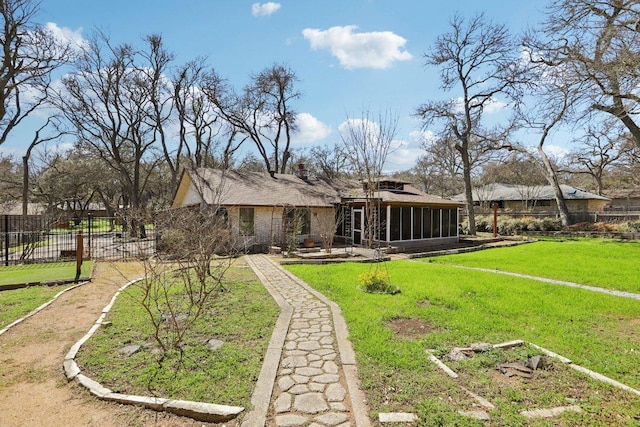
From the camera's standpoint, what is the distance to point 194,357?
439 cm

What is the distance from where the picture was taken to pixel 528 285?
8.54m

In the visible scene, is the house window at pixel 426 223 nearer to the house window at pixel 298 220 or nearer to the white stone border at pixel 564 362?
the house window at pixel 298 220

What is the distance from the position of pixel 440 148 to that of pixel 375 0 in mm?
29036

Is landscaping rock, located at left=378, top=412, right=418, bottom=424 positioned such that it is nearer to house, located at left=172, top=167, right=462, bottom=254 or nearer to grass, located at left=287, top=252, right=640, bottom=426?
grass, located at left=287, top=252, right=640, bottom=426

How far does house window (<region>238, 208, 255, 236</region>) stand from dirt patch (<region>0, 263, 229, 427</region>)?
923cm

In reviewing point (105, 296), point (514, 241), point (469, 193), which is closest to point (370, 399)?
point (105, 296)

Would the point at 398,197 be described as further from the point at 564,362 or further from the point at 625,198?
the point at 625,198

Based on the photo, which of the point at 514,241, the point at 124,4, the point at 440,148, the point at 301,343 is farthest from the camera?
the point at 440,148

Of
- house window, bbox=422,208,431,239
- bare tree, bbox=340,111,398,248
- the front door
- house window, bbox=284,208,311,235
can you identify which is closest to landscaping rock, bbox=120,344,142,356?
bare tree, bbox=340,111,398,248

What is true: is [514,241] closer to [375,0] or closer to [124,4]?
[375,0]

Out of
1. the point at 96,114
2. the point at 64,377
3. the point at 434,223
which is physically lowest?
the point at 64,377

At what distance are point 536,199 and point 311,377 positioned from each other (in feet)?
116

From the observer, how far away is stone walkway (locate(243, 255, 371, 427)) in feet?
10.3

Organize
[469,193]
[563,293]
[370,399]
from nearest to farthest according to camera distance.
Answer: [370,399]
[563,293]
[469,193]
